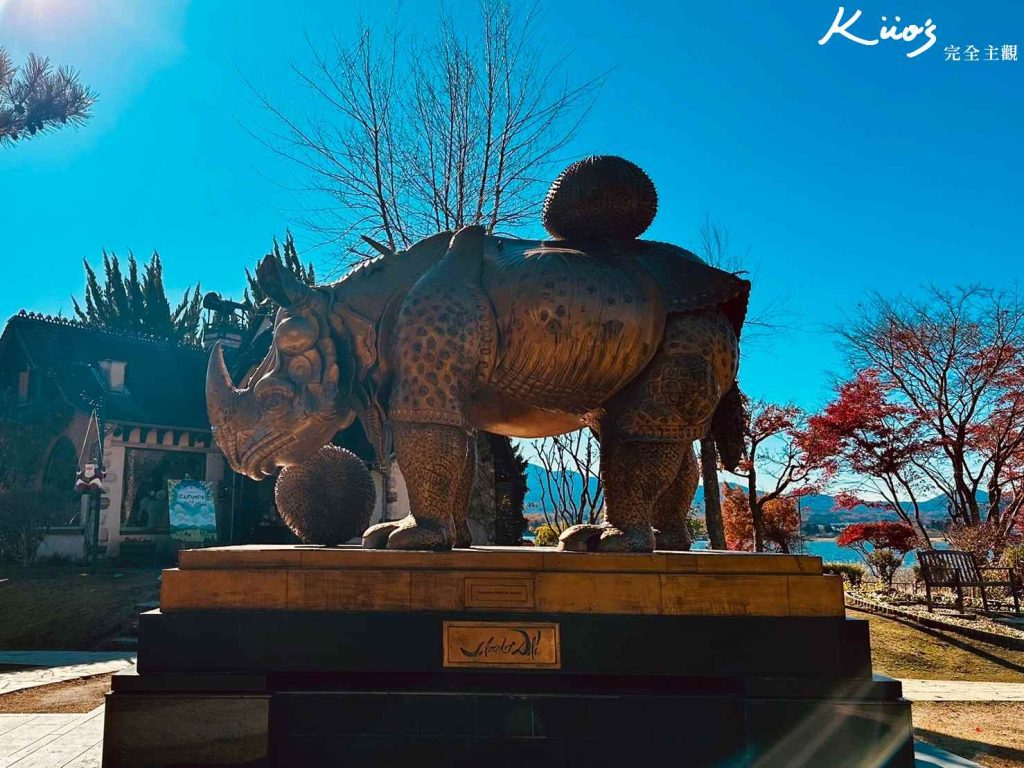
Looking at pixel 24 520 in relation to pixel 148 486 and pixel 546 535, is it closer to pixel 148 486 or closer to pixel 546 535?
pixel 148 486

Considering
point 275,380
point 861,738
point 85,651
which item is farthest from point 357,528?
point 85,651

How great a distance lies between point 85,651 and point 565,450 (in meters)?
7.94

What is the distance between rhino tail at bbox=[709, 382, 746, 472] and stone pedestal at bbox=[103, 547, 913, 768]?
0.97m

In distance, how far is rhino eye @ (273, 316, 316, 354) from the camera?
3.63 m

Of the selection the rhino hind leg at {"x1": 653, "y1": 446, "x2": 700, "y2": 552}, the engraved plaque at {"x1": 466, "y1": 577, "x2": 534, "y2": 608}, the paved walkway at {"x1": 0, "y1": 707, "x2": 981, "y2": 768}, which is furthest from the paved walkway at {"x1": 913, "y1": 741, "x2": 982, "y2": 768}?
the engraved plaque at {"x1": 466, "y1": 577, "x2": 534, "y2": 608}

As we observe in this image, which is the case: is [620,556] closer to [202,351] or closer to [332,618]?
[332,618]

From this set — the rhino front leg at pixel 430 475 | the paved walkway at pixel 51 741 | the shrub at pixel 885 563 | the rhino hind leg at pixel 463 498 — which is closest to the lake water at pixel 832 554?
the shrub at pixel 885 563

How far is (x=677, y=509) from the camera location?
13.0 ft

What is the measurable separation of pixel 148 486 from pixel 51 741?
15915 mm

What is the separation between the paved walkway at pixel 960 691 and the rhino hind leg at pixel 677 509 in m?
5.38

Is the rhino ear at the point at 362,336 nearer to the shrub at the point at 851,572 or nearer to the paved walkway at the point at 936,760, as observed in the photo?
the paved walkway at the point at 936,760

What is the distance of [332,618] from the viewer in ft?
10.1

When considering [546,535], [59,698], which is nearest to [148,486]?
[546,535]

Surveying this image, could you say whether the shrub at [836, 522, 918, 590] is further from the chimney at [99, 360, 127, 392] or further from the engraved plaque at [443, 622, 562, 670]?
the chimney at [99, 360, 127, 392]
